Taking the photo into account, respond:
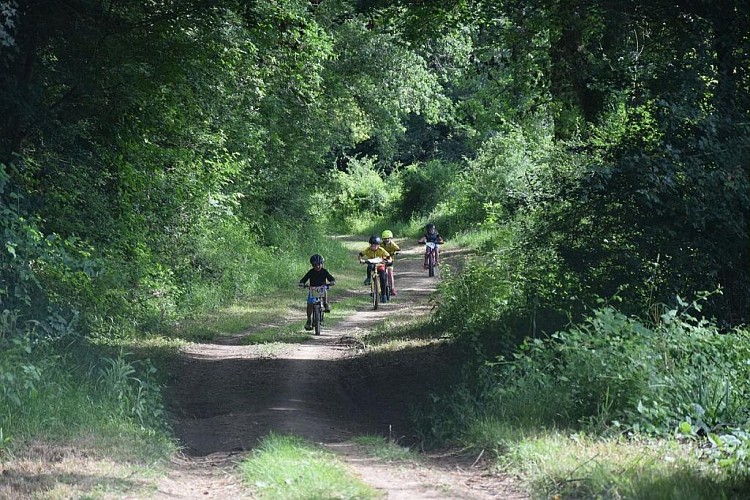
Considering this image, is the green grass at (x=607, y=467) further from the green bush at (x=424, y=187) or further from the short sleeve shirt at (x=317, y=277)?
the green bush at (x=424, y=187)

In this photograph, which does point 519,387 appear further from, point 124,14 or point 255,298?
point 255,298

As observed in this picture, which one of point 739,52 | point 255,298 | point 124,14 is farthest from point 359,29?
point 739,52

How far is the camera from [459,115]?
2261 centimetres

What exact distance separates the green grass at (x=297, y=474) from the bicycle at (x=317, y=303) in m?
9.44

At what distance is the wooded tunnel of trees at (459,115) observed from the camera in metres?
11.4

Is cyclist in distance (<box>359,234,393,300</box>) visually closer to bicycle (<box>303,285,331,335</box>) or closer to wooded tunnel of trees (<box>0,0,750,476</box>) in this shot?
wooded tunnel of trees (<box>0,0,750,476</box>)

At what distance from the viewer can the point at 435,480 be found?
7410mm

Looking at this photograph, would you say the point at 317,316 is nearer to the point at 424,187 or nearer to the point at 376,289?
the point at 376,289

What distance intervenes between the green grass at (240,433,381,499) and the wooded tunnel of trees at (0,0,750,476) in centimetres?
315

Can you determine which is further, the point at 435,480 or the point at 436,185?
the point at 436,185

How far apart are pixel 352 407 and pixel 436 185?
36.9 meters

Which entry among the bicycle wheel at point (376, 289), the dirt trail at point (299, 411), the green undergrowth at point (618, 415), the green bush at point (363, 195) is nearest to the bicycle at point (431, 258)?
the bicycle wheel at point (376, 289)

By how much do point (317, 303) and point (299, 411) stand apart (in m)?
6.66

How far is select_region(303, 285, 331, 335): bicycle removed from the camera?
17797 mm
